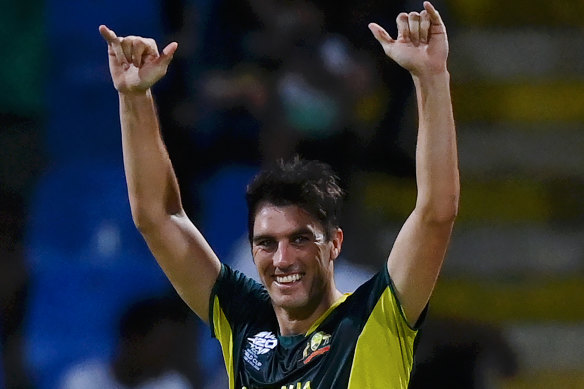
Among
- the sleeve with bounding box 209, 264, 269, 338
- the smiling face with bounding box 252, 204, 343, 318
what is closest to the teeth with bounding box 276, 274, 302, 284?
the smiling face with bounding box 252, 204, 343, 318

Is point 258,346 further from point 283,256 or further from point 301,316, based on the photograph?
point 283,256

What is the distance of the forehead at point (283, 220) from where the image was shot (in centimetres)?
201

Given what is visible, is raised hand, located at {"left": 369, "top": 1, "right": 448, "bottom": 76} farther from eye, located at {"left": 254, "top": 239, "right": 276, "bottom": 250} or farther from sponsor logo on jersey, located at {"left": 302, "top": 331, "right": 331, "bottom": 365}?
sponsor logo on jersey, located at {"left": 302, "top": 331, "right": 331, "bottom": 365}

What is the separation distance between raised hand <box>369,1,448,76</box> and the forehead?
1.35ft

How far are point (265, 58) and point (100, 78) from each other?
62cm

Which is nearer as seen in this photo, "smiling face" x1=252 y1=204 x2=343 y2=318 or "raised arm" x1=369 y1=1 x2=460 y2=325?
→ "raised arm" x1=369 y1=1 x2=460 y2=325

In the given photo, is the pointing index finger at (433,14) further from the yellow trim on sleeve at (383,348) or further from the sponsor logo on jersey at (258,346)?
the sponsor logo on jersey at (258,346)

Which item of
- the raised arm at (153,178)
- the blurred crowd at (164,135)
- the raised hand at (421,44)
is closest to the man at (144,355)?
the blurred crowd at (164,135)

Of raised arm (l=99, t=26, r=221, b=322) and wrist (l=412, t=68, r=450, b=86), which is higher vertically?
wrist (l=412, t=68, r=450, b=86)

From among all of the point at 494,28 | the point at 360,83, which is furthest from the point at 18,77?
the point at 494,28

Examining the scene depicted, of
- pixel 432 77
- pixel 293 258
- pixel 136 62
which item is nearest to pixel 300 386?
pixel 293 258

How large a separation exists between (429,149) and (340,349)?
47 cm

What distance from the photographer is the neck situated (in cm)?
203

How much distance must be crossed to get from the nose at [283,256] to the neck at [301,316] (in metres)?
0.11
